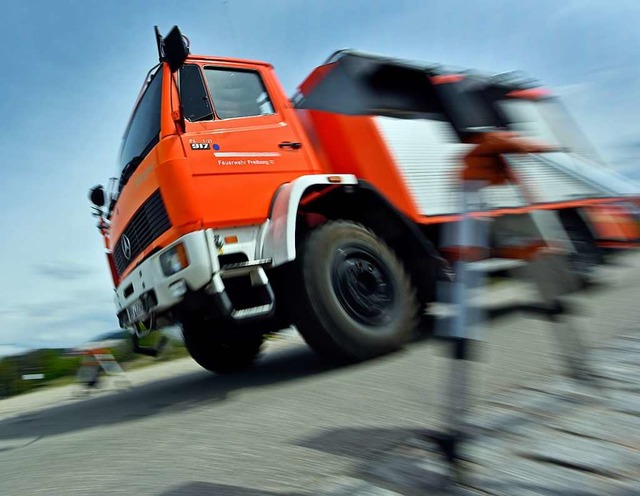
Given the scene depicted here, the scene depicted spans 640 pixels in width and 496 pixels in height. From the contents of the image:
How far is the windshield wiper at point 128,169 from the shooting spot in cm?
486

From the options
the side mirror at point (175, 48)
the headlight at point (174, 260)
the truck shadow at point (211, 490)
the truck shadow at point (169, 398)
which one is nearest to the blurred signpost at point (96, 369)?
the truck shadow at point (169, 398)

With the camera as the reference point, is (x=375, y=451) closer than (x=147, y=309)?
Yes

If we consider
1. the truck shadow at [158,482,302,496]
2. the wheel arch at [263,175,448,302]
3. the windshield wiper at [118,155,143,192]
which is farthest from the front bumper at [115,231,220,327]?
the truck shadow at [158,482,302,496]

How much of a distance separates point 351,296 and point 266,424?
4.77 feet

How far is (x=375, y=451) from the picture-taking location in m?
2.69

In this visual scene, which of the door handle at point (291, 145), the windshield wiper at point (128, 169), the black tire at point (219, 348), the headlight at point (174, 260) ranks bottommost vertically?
the black tire at point (219, 348)

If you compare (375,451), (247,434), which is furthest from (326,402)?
(375,451)

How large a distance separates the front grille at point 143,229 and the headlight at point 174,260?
0.20 m

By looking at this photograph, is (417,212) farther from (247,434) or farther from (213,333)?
(247,434)

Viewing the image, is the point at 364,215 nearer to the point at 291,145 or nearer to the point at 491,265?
the point at 291,145

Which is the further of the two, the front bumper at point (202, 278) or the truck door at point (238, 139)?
the truck door at point (238, 139)

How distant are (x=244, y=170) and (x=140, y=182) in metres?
0.87

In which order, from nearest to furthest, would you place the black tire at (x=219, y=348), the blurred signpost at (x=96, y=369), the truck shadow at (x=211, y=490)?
the truck shadow at (x=211, y=490)
the black tire at (x=219, y=348)
the blurred signpost at (x=96, y=369)

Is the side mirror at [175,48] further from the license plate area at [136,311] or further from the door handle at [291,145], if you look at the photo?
the license plate area at [136,311]
